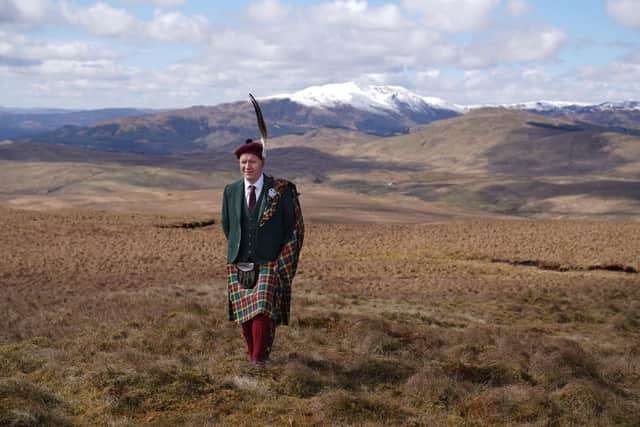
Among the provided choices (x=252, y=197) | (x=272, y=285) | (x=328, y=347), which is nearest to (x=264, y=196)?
(x=252, y=197)

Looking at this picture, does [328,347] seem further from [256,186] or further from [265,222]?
[256,186]

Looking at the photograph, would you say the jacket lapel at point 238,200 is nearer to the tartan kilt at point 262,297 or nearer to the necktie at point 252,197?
the necktie at point 252,197

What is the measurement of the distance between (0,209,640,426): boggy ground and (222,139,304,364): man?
1.87 ft

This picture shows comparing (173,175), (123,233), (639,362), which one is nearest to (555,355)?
(639,362)

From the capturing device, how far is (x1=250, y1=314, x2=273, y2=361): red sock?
25.1ft

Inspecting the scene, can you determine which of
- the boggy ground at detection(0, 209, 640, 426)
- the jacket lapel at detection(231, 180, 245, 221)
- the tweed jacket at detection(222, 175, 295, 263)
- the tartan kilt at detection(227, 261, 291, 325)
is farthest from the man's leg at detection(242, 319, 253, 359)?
the jacket lapel at detection(231, 180, 245, 221)

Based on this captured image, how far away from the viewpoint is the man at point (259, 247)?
25.2 ft

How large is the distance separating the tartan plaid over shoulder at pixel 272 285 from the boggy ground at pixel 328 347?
648 millimetres

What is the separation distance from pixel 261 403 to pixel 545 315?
11.3 metres

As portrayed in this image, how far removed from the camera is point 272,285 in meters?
7.67


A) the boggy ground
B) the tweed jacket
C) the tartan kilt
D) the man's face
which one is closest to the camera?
the boggy ground

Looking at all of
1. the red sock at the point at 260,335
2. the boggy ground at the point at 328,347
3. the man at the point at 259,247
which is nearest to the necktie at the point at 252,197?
the man at the point at 259,247

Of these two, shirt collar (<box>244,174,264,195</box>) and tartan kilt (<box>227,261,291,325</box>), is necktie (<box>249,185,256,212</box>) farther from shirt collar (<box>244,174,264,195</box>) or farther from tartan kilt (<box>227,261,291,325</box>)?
tartan kilt (<box>227,261,291,325</box>)

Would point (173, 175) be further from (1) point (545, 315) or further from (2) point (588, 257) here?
(1) point (545, 315)
